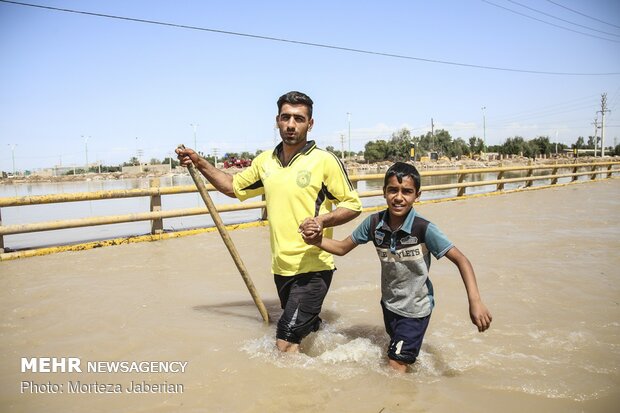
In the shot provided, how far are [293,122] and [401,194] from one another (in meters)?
0.79

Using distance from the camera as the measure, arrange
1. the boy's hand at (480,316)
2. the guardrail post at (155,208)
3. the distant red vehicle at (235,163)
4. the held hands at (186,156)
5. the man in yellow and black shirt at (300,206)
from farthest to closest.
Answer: the distant red vehicle at (235,163)
the guardrail post at (155,208)
the held hands at (186,156)
the man in yellow and black shirt at (300,206)
the boy's hand at (480,316)

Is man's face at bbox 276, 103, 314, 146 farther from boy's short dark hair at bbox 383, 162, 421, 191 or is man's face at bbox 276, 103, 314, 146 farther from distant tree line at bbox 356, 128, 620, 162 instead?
distant tree line at bbox 356, 128, 620, 162

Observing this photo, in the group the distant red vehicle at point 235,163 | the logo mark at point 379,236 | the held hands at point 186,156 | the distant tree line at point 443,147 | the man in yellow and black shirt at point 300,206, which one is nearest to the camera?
the logo mark at point 379,236

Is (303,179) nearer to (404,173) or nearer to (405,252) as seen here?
(404,173)

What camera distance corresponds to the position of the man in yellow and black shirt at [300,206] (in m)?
2.62

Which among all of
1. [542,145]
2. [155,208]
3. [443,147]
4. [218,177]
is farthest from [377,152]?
[218,177]

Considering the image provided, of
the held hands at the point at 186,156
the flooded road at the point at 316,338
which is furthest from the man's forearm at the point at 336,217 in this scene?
the held hands at the point at 186,156

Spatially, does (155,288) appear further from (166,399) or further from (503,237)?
(503,237)

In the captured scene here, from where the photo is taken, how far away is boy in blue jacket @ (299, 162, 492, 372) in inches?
92.7

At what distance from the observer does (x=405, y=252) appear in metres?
2.40

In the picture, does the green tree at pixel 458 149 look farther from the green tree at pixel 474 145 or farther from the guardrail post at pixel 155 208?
the guardrail post at pixel 155 208

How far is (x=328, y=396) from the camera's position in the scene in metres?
2.19

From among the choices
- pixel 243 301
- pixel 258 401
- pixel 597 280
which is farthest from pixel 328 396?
pixel 597 280

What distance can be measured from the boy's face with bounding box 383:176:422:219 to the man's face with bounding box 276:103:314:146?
2.13ft
